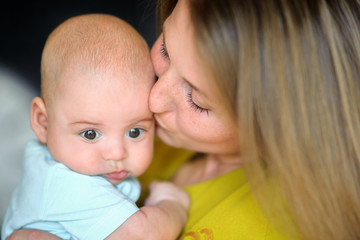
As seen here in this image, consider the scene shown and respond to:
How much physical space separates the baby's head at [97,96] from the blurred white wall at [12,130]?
2.92ft

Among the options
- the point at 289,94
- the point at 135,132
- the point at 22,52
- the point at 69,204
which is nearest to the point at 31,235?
the point at 69,204

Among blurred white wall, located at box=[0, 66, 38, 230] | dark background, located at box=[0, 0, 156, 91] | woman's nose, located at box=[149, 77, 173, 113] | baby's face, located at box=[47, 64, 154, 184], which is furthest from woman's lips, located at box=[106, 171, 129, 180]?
blurred white wall, located at box=[0, 66, 38, 230]

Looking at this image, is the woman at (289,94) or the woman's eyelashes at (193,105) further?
the woman's eyelashes at (193,105)

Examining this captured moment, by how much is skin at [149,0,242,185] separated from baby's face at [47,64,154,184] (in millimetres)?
62

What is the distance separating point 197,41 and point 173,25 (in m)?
0.18

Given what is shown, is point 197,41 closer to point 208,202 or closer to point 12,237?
point 208,202

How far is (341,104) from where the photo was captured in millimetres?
884

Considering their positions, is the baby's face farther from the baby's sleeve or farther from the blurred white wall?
the blurred white wall

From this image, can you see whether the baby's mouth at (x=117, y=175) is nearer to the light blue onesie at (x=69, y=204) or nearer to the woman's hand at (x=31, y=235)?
the light blue onesie at (x=69, y=204)

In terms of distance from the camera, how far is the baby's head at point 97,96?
1.05m

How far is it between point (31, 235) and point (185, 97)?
626mm

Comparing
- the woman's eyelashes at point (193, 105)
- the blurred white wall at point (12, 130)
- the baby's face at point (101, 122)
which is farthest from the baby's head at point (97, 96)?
the blurred white wall at point (12, 130)

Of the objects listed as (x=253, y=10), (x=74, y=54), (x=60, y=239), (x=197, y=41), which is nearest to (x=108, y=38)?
(x=74, y=54)

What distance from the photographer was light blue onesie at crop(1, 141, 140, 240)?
105cm
